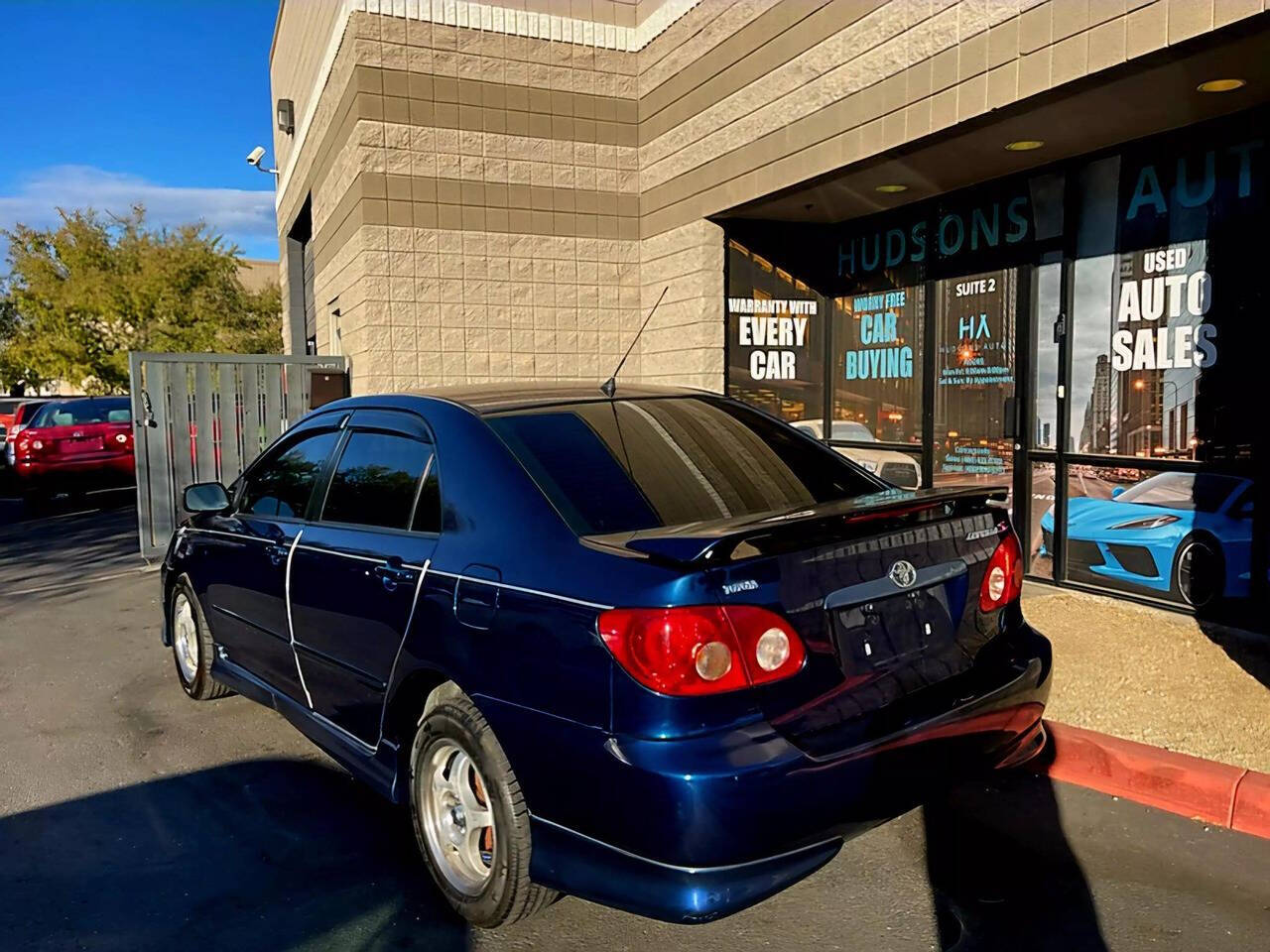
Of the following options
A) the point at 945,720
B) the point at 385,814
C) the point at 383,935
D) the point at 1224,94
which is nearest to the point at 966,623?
the point at 945,720

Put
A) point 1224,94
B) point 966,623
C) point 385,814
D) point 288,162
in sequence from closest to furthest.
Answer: point 966,623, point 385,814, point 1224,94, point 288,162

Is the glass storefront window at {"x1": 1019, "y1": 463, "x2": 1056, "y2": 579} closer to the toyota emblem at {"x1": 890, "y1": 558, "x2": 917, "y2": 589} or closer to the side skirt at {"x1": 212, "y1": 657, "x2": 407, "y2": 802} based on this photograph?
the toyota emblem at {"x1": 890, "y1": 558, "x2": 917, "y2": 589}

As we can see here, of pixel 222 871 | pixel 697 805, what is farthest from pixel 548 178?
pixel 697 805

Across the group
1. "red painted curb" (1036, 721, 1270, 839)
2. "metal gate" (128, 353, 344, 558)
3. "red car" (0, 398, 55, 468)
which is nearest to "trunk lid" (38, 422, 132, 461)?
"red car" (0, 398, 55, 468)

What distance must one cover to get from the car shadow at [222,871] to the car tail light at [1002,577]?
77.9 inches

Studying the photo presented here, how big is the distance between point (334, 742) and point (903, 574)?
7.30 feet

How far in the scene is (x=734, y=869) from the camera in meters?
2.55

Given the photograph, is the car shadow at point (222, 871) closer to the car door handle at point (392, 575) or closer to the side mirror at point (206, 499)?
the car door handle at point (392, 575)

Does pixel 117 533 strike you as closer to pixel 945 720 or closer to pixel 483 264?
pixel 483 264

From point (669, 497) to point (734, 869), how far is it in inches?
47.4

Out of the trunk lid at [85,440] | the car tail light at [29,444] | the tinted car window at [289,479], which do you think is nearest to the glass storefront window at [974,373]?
Answer: the tinted car window at [289,479]

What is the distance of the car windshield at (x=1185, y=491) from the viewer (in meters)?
6.35

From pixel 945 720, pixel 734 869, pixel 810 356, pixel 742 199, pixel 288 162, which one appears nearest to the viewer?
pixel 734 869

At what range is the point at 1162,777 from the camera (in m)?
4.03
